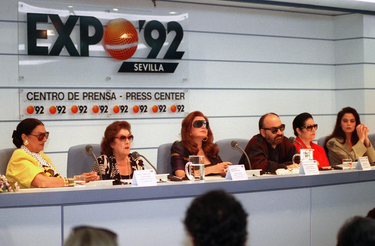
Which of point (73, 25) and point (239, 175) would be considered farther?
point (73, 25)

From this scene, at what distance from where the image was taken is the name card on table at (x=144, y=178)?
2547 mm

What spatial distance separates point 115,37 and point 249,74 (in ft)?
5.64

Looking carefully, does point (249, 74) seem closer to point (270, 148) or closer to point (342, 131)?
point (342, 131)

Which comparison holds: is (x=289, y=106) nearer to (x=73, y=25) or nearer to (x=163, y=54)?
(x=163, y=54)

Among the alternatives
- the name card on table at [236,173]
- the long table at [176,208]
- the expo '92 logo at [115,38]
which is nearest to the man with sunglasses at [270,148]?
the long table at [176,208]

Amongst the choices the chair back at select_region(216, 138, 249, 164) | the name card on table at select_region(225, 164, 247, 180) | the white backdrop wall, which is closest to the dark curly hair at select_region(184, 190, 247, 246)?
the name card on table at select_region(225, 164, 247, 180)

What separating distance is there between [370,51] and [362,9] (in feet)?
1.83

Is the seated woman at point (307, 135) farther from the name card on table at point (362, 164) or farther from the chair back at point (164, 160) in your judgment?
the chair back at point (164, 160)

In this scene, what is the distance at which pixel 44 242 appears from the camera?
7.32ft

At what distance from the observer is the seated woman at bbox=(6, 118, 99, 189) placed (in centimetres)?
281

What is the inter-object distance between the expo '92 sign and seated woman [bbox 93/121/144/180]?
1.28m

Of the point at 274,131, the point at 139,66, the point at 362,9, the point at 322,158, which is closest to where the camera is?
the point at 274,131

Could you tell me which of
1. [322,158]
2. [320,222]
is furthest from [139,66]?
[320,222]

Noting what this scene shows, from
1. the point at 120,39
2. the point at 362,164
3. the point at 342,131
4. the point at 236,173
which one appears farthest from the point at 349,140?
the point at 120,39
